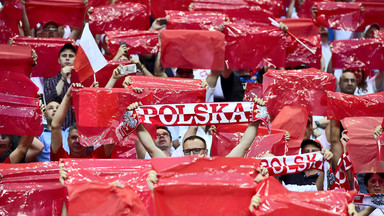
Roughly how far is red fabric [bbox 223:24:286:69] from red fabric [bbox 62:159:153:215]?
2.30m

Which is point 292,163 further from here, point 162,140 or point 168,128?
point 168,128

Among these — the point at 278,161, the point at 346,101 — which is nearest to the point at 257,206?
the point at 278,161

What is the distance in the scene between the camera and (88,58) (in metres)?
6.56

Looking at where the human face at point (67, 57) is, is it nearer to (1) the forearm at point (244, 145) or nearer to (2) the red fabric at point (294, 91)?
(2) the red fabric at point (294, 91)

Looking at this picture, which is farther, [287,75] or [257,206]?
[287,75]

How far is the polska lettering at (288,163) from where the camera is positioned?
588 cm

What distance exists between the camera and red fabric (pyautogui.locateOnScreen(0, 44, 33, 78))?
255 inches

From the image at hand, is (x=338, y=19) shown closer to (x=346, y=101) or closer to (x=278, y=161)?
(x=346, y=101)

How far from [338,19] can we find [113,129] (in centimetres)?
373

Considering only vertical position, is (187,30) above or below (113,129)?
above

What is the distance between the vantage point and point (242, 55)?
7.66 meters

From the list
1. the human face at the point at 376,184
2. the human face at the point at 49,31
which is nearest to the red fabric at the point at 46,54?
the human face at the point at 49,31

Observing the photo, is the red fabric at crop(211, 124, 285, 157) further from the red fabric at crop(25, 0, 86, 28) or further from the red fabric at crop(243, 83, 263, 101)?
the red fabric at crop(25, 0, 86, 28)

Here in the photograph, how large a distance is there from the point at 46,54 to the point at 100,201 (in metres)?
3.24
